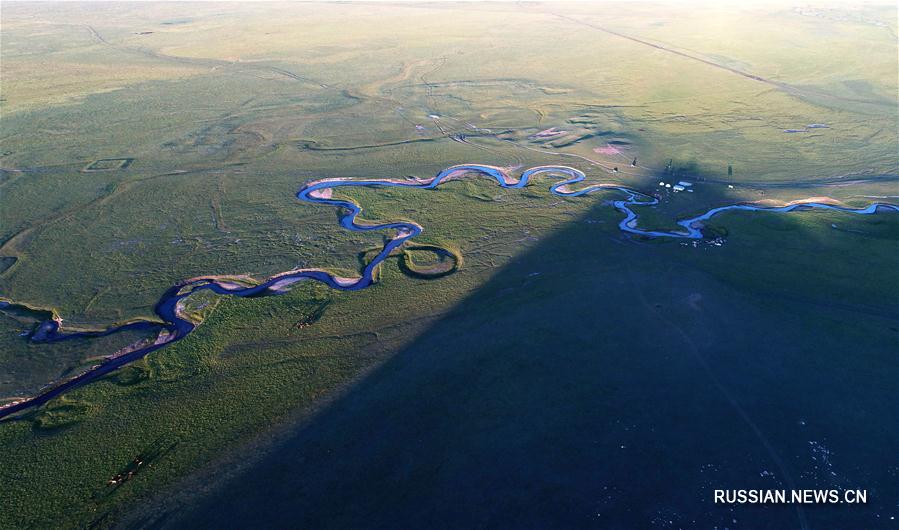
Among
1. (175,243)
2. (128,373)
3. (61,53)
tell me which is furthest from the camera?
(61,53)

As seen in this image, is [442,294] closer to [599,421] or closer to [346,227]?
[346,227]

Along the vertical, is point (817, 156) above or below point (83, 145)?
above

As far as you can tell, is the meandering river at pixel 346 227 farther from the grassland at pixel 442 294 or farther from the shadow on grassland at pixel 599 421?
the shadow on grassland at pixel 599 421

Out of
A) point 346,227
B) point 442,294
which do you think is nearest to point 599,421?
point 442,294

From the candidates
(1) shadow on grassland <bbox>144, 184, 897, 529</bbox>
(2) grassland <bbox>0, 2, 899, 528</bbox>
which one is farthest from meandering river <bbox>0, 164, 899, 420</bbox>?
(1) shadow on grassland <bbox>144, 184, 897, 529</bbox>

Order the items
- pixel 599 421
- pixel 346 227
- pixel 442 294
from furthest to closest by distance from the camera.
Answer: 1. pixel 346 227
2. pixel 442 294
3. pixel 599 421

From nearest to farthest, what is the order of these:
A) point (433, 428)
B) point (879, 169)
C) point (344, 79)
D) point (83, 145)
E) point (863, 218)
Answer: point (433, 428) → point (863, 218) → point (879, 169) → point (83, 145) → point (344, 79)

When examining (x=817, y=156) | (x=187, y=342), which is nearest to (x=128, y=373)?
(x=187, y=342)

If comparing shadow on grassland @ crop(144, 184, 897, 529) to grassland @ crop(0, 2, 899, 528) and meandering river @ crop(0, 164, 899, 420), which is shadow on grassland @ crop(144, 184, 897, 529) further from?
meandering river @ crop(0, 164, 899, 420)

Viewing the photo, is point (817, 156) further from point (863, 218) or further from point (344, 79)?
point (344, 79)
